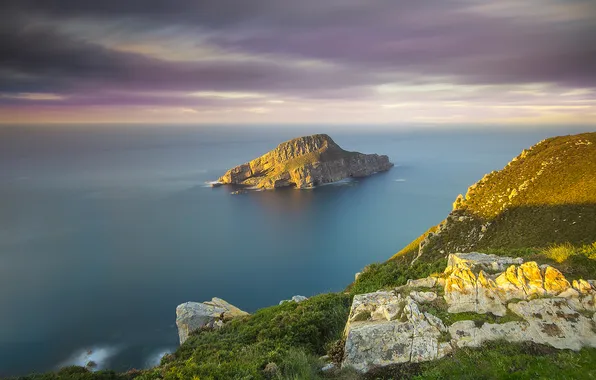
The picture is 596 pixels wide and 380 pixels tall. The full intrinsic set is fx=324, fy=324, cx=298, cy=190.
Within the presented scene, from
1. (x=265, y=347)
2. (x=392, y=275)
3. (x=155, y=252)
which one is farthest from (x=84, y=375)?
(x=155, y=252)

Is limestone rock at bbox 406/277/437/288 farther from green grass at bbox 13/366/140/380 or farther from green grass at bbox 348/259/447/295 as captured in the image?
green grass at bbox 13/366/140/380

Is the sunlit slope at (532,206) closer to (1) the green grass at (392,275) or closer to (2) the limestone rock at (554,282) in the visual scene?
(1) the green grass at (392,275)

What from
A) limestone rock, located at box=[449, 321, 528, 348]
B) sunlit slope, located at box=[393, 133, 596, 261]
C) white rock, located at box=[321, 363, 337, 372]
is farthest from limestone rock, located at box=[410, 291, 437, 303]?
sunlit slope, located at box=[393, 133, 596, 261]

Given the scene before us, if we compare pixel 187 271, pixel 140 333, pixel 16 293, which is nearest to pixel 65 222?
pixel 16 293

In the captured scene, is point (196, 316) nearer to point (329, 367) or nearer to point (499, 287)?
point (329, 367)

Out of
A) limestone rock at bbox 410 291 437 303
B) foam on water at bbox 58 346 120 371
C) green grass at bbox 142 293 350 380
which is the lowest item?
foam on water at bbox 58 346 120 371

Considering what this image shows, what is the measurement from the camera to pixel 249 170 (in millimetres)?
199125

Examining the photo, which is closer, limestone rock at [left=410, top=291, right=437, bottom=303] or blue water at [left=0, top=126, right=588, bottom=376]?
limestone rock at [left=410, top=291, right=437, bottom=303]

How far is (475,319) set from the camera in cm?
998

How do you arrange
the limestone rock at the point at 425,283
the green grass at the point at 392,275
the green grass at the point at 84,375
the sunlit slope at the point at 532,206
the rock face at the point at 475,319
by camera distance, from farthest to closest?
the sunlit slope at the point at 532,206 → the green grass at the point at 392,275 → the green grass at the point at 84,375 → the limestone rock at the point at 425,283 → the rock face at the point at 475,319

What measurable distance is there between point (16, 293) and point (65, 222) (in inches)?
2048

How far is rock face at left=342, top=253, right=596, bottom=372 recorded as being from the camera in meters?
9.16

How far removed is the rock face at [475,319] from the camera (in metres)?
9.16

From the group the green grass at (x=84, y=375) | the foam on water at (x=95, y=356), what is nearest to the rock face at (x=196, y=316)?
the green grass at (x=84, y=375)
